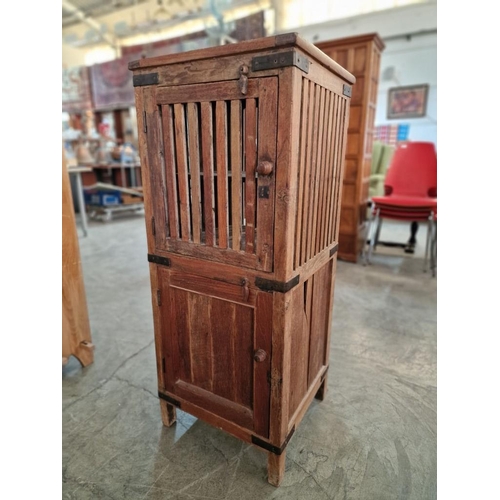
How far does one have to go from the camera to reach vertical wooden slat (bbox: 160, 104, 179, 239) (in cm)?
108

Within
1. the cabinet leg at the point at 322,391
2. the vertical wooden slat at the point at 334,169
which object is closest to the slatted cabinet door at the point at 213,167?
the vertical wooden slat at the point at 334,169

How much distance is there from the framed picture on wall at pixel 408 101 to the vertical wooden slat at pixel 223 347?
22.6ft

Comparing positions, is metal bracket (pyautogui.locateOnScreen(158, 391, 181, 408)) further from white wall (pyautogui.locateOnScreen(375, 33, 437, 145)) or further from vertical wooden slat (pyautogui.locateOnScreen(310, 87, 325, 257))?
white wall (pyautogui.locateOnScreen(375, 33, 437, 145))

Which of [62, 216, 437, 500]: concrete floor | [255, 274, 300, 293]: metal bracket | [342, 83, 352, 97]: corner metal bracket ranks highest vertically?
[342, 83, 352, 97]: corner metal bracket

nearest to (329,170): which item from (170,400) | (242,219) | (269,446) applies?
(242,219)

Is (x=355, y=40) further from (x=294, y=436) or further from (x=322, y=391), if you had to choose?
(x=294, y=436)

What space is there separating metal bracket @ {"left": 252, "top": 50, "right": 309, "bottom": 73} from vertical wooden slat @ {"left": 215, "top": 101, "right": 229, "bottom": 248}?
146 mm

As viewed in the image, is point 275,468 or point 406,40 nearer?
point 275,468

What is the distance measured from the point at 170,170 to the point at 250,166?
30 cm

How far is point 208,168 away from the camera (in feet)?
3.44

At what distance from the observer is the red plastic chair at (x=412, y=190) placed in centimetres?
322

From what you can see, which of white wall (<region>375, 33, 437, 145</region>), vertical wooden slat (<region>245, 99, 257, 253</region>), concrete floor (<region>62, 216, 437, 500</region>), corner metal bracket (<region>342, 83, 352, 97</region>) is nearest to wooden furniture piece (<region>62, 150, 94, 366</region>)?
concrete floor (<region>62, 216, 437, 500</region>)

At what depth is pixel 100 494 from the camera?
1.20m

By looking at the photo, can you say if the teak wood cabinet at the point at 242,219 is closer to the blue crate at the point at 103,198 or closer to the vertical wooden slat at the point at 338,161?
the vertical wooden slat at the point at 338,161
